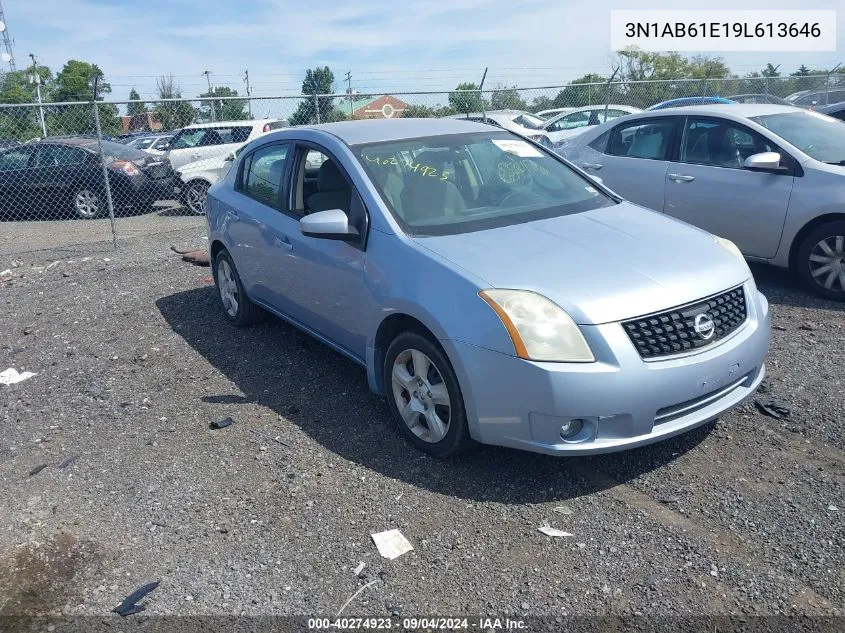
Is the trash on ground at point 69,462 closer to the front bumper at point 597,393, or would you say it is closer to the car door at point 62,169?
the front bumper at point 597,393

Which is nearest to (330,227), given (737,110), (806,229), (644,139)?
(806,229)

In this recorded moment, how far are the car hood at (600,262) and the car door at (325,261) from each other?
537 millimetres

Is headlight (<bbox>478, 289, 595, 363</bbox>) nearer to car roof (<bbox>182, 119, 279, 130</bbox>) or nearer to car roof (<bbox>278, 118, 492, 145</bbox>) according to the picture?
car roof (<bbox>278, 118, 492, 145</bbox>)

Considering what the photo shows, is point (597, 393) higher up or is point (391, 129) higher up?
point (391, 129)

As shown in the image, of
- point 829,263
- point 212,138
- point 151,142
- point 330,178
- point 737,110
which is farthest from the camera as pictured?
point 151,142

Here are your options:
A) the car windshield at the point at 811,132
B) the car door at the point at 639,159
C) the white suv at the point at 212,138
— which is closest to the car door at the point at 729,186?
the car door at the point at 639,159

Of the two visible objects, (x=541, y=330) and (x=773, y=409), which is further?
(x=773, y=409)

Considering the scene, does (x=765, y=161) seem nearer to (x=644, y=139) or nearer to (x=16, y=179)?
(x=644, y=139)

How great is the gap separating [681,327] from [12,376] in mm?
4839

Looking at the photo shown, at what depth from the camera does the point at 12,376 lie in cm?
574

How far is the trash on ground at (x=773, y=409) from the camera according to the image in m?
4.35

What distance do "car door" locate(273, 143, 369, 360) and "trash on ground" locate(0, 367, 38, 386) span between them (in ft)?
6.95

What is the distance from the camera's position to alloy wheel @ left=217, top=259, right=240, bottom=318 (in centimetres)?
631

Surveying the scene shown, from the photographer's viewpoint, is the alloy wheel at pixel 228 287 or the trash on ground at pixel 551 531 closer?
the trash on ground at pixel 551 531
